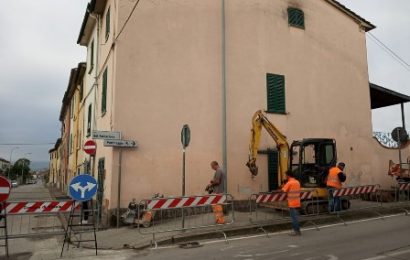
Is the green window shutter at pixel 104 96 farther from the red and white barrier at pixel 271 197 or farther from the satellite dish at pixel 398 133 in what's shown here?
the satellite dish at pixel 398 133

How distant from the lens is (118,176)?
38.8ft

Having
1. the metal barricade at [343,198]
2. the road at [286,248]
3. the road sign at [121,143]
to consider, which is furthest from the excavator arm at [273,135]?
the road sign at [121,143]

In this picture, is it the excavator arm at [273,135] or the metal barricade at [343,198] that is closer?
the metal barricade at [343,198]

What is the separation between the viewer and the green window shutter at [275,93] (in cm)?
1491

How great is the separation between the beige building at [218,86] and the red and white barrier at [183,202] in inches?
120

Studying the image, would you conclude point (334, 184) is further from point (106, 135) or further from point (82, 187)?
point (82, 187)

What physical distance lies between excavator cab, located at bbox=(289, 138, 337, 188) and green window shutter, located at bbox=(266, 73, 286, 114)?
2552mm

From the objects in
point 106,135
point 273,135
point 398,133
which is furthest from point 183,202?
point 398,133

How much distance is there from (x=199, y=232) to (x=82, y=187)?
3.04 m

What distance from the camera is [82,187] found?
825 cm

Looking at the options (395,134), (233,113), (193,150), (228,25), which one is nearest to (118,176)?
(193,150)

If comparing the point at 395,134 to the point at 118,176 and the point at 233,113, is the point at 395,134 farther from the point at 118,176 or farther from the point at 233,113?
the point at 118,176

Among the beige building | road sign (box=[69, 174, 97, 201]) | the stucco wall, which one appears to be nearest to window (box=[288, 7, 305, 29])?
the beige building

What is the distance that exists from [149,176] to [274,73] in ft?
21.8
